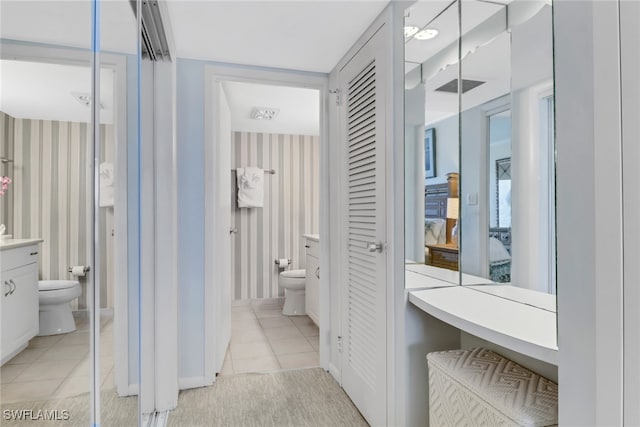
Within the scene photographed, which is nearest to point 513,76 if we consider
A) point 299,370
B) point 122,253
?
point 122,253

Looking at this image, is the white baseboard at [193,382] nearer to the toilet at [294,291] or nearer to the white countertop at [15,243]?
the toilet at [294,291]

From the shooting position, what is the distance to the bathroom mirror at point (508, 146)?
4.32ft

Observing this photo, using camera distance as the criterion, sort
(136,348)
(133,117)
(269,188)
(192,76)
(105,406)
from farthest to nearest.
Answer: (269,188), (192,76), (136,348), (133,117), (105,406)

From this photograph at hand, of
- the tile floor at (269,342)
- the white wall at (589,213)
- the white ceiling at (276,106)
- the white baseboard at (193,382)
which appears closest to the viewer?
the white wall at (589,213)

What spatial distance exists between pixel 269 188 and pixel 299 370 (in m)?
2.59

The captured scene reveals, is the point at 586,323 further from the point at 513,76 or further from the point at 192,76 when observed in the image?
the point at 192,76

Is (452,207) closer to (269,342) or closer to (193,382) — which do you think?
(193,382)

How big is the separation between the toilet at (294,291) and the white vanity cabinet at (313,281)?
14 cm

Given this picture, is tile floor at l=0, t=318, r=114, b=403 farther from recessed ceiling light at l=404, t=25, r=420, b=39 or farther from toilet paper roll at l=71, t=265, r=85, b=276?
recessed ceiling light at l=404, t=25, r=420, b=39

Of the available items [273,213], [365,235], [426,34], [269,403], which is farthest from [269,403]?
[273,213]

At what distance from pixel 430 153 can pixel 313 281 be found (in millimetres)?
2196

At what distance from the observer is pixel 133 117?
4.20 feet

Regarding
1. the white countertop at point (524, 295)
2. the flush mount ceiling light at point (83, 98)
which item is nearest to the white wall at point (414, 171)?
the white countertop at point (524, 295)

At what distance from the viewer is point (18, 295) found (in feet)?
1.72
